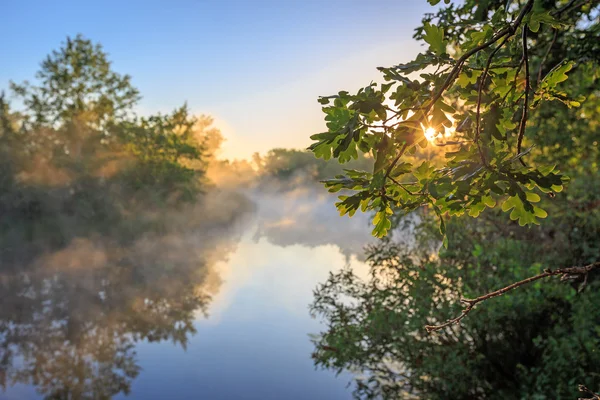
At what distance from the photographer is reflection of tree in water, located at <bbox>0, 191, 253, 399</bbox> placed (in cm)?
1030

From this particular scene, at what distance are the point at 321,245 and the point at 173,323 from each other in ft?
68.3

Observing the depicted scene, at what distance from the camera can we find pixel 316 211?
62312 millimetres

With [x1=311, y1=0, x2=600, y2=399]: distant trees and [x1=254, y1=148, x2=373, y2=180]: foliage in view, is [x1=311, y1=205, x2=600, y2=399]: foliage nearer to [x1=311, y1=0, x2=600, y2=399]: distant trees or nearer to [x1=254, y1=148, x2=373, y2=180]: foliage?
[x1=311, y1=0, x2=600, y2=399]: distant trees

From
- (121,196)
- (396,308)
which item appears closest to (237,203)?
(121,196)

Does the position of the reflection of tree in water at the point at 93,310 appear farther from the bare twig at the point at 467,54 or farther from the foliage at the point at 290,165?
the foliage at the point at 290,165

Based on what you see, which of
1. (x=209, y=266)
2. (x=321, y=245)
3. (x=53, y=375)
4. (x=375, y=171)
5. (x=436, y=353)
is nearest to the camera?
(x=375, y=171)

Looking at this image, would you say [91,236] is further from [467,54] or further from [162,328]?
[467,54]

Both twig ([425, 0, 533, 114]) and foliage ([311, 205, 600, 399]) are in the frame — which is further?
foliage ([311, 205, 600, 399])

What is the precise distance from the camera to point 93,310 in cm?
1450

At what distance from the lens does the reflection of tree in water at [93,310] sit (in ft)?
33.8

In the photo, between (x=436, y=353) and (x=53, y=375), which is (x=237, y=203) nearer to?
(x=53, y=375)

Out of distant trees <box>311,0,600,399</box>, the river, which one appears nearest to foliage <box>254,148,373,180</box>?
the river

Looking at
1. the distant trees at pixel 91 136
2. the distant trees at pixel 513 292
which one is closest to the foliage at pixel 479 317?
the distant trees at pixel 513 292

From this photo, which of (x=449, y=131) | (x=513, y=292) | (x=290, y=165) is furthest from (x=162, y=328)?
(x=290, y=165)
